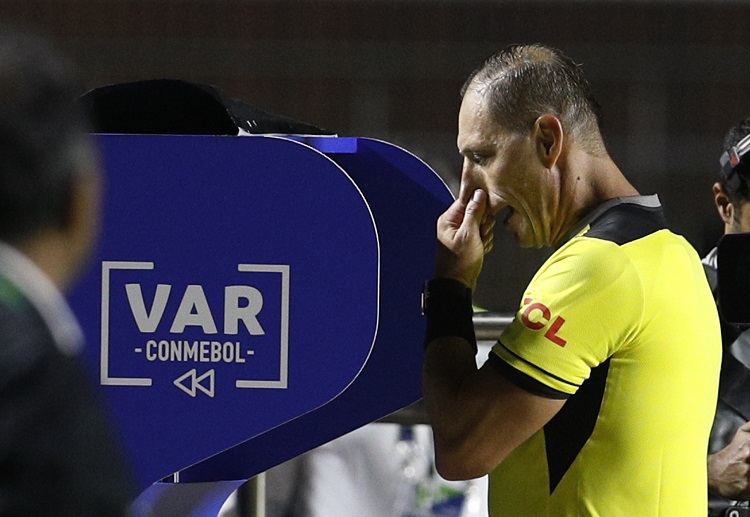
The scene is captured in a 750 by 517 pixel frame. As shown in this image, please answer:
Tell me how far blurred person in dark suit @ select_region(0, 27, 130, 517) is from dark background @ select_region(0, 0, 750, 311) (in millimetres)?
8220

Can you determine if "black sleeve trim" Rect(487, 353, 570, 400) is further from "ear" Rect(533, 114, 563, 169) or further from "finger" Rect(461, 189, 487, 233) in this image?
"ear" Rect(533, 114, 563, 169)

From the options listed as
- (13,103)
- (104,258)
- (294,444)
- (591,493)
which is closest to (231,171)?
(104,258)

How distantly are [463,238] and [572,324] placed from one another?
0.72ft

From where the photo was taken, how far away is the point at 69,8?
33.7 feet

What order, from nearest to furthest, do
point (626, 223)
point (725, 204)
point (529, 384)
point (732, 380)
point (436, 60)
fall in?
point (529, 384)
point (626, 223)
point (732, 380)
point (725, 204)
point (436, 60)

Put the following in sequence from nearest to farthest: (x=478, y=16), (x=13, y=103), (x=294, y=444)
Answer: (x=13, y=103), (x=294, y=444), (x=478, y=16)

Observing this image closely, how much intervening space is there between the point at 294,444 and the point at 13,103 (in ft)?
3.96

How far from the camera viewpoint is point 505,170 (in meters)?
1.98

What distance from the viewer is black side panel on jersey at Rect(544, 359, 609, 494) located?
73.8 inches

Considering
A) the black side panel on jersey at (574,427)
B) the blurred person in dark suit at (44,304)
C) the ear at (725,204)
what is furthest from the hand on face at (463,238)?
the ear at (725,204)

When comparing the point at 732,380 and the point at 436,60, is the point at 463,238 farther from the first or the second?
the point at 436,60

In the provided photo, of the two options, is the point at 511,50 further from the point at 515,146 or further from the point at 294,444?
the point at 294,444

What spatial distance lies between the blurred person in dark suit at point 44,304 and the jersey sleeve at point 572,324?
0.83 m

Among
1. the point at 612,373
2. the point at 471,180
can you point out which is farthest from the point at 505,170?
the point at 612,373
